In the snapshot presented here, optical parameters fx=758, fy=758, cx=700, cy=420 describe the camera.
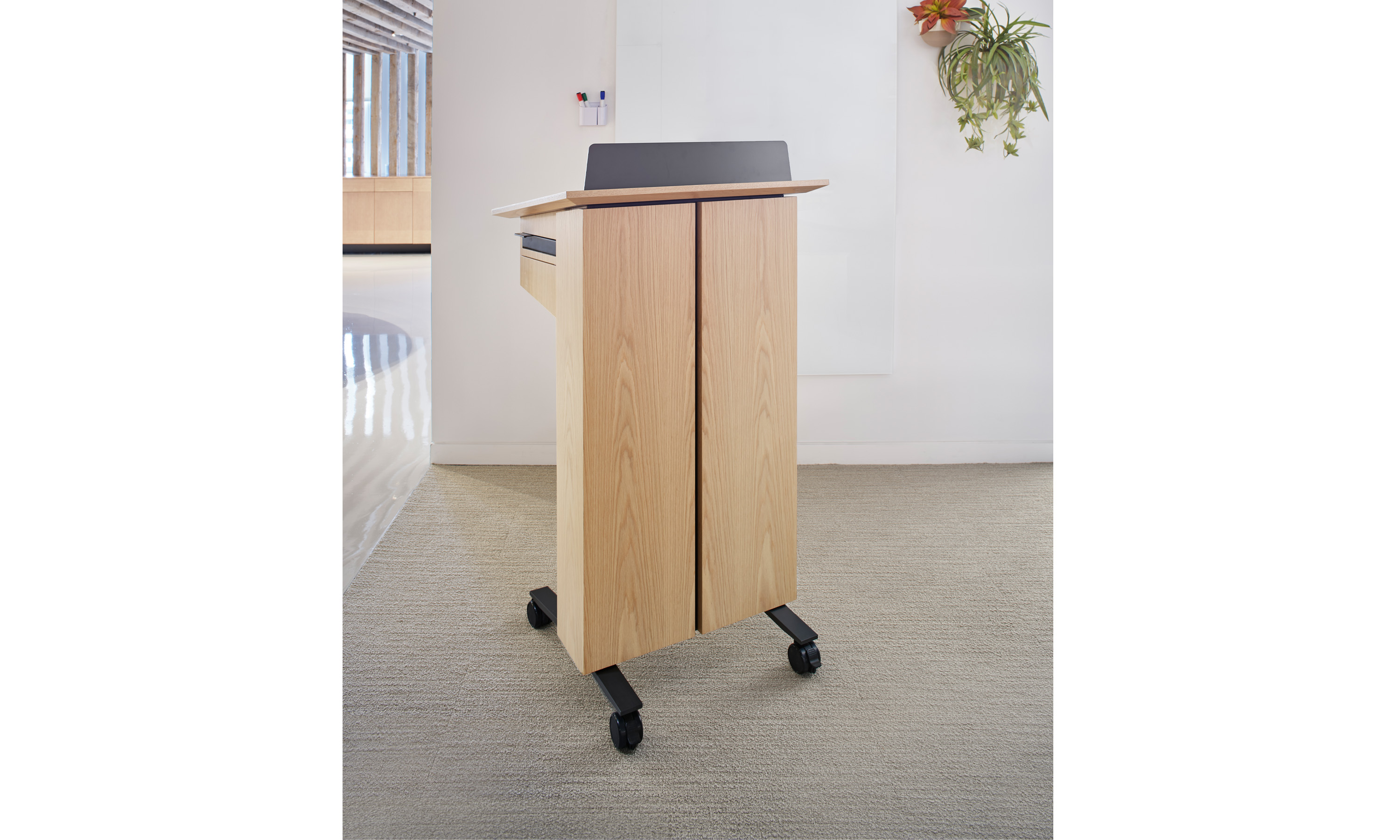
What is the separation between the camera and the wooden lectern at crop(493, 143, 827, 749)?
4.47 feet

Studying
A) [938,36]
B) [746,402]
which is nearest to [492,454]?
[746,402]

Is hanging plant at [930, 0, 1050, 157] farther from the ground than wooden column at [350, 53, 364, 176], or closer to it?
closer to it

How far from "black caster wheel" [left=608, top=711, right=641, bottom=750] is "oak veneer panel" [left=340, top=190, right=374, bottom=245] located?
471 inches

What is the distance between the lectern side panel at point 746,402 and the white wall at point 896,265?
68.7 inches

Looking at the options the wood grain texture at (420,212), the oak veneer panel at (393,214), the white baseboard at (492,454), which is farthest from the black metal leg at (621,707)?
the oak veneer panel at (393,214)

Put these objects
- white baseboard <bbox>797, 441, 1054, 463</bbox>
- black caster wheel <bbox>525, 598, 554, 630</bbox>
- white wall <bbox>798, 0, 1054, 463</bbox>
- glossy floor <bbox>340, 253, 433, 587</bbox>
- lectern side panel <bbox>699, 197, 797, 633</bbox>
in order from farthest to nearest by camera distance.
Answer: white baseboard <bbox>797, 441, 1054, 463</bbox>, white wall <bbox>798, 0, 1054, 463</bbox>, glossy floor <bbox>340, 253, 433, 587</bbox>, black caster wheel <bbox>525, 598, 554, 630</bbox>, lectern side panel <bbox>699, 197, 797, 633</bbox>

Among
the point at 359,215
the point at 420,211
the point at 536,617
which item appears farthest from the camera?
the point at 420,211

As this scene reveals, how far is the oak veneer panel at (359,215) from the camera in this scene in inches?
460

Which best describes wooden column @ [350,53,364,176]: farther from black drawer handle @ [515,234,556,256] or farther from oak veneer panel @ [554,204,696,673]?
oak veneer panel @ [554,204,696,673]

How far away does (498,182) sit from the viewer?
10.3ft

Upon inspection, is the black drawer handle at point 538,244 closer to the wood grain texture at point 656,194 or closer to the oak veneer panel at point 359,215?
the wood grain texture at point 656,194

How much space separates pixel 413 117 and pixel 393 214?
304 cm

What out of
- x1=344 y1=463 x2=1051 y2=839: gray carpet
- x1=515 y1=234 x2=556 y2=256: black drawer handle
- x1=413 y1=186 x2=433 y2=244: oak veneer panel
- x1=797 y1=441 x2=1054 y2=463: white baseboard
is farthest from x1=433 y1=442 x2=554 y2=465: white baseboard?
x1=413 y1=186 x2=433 y2=244: oak veneer panel

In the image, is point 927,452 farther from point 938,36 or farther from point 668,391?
point 668,391
